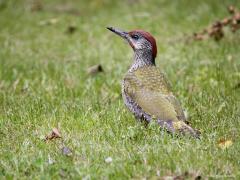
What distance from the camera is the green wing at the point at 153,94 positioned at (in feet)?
17.8

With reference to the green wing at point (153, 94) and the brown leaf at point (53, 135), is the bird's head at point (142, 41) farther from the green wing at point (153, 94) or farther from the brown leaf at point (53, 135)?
the brown leaf at point (53, 135)

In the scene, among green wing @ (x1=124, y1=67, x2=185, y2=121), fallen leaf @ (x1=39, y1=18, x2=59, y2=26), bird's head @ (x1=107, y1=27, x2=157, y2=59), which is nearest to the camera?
green wing @ (x1=124, y1=67, x2=185, y2=121)

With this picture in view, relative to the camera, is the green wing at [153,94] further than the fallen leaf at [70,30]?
No

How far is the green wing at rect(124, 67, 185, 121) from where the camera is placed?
213 inches

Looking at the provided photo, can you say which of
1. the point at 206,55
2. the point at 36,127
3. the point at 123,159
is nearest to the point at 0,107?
the point at 36,127

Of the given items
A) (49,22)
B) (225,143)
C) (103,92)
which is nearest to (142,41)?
(103,92)

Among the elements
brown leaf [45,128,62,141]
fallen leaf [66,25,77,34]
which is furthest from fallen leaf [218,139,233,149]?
fallen leaf [66,25,77,34]

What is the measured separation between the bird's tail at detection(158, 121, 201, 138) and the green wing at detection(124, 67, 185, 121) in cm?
5

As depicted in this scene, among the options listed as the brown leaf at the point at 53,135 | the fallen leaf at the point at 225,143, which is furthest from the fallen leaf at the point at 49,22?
the fallen leaf at the point at 225,143

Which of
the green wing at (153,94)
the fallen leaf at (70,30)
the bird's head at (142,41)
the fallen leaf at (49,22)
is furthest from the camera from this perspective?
the fallen leaf at (49,22)

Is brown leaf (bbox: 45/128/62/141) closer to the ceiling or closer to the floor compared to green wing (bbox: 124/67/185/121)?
closer to the floor

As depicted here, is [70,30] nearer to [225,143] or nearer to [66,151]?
[66,151]

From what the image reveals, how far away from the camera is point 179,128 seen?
204 inches

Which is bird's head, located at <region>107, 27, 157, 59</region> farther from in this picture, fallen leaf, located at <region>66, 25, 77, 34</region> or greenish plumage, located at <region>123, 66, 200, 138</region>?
fallen leaf, located at <region>66, 25, 77, 34</region>
